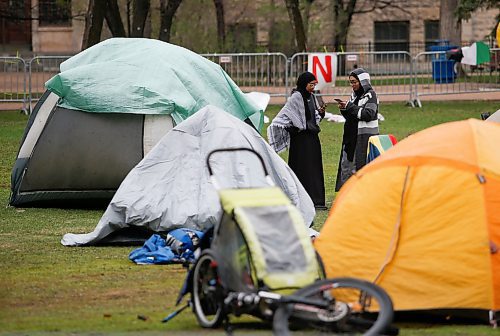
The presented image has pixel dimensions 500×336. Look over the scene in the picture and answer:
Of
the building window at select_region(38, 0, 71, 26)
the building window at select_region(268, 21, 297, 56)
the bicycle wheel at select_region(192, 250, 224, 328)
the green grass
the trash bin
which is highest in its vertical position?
the building window at select_region(38, 0, 71, 26)

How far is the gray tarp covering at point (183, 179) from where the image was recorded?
39.0 feet

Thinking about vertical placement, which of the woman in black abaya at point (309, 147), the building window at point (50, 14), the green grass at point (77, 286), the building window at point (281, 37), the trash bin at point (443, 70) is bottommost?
the green grass at point (77, 286)

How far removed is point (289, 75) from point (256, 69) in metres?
0.86

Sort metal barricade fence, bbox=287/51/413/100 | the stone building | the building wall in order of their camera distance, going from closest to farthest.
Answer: metal barricade fence, bbox=287/51/413/100, the stone building, the building wall

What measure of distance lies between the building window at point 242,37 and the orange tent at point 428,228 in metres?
34.6

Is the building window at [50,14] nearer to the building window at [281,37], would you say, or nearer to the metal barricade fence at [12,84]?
the building window at [281,37]

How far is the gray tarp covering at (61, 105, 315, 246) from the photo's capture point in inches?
468

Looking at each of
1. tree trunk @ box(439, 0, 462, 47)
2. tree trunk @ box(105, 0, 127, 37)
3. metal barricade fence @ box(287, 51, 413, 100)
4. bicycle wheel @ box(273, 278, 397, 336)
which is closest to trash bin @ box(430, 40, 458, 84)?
metal barricade fence @ box(287, 51, 413, 100)

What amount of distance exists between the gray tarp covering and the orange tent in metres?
3.00

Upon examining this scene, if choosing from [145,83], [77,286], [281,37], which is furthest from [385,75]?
[77,286]

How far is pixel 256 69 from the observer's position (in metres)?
28.8

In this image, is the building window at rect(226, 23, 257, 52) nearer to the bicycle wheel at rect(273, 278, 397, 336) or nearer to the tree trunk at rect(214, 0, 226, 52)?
the tree trunk at rect(214, 0, 226, 52)

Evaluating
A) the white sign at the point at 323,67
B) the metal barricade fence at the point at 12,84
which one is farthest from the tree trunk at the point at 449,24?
the metal barricade fence at the point at 12,84

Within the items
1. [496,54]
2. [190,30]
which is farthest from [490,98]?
[190,30]
